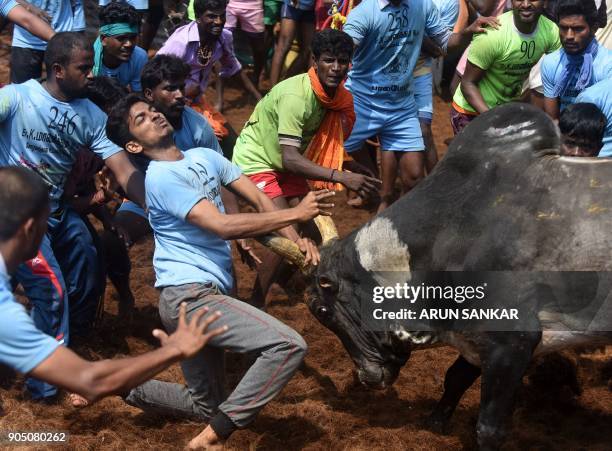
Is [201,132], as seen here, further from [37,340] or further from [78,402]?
[37,340]

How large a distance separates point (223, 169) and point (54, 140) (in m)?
1.18

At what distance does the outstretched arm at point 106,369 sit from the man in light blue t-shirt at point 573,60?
4.13 meters

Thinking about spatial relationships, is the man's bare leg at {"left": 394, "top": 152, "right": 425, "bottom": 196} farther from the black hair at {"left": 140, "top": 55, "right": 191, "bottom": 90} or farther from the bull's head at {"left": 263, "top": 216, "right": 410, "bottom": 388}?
the bull's head at {"left": 263, "top": 216, "right": 410, "bottom": 388}

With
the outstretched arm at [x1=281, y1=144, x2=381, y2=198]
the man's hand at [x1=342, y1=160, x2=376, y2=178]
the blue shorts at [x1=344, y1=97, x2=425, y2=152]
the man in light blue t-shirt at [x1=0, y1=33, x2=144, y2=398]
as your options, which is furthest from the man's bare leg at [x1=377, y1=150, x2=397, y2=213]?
the man in light blue t-shirt at [x1=0, y1=33, x2=144, y2=398]

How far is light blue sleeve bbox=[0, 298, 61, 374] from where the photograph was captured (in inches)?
143

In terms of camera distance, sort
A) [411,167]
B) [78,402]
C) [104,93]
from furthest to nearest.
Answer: [411,167] → [104,93] → [78,402]

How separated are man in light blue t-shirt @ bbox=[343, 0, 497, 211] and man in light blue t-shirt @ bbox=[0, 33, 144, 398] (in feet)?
8.16

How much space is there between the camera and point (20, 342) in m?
3.65

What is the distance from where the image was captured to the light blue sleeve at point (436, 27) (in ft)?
26.9

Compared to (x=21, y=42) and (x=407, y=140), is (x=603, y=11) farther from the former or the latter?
(x=21, y=42)

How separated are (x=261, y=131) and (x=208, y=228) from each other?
Result: 205 cm

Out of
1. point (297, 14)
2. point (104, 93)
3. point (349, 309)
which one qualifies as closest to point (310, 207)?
point (349, 309)

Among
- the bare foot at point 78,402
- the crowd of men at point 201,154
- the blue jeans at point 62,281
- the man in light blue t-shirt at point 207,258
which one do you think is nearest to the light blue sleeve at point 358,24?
the crowd of men at point 201,154

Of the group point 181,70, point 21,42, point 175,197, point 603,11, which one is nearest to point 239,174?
point 175,197
